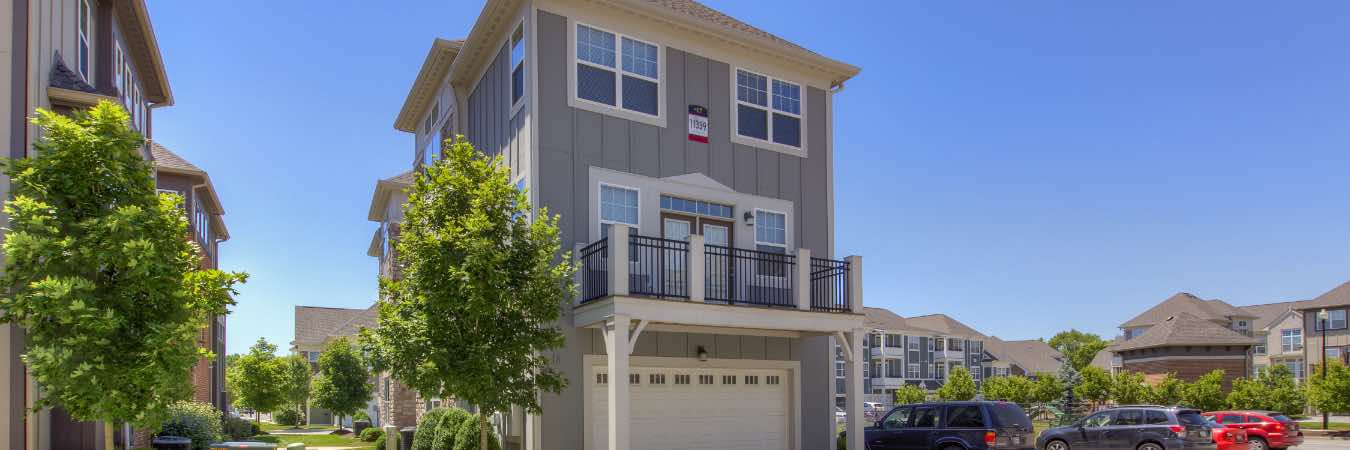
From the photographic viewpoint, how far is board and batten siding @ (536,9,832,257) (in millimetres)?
17031

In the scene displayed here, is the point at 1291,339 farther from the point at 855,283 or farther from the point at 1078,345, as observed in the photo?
the point at 855,283

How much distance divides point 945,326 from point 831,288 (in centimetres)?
6827

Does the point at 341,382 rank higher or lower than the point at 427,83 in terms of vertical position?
lower

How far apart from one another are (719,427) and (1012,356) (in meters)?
83.0

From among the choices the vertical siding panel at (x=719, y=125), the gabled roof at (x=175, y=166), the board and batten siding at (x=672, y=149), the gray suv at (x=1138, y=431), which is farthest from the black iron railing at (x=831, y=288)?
the gabled roof at (x=175, y=166)

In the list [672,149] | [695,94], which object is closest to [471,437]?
[672,149]

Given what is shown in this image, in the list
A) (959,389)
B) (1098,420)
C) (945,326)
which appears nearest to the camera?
(1098,420)

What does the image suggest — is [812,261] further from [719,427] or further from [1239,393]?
[1239,393]

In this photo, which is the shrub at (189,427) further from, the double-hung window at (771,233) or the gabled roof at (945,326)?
the gabled roof at (945,326)

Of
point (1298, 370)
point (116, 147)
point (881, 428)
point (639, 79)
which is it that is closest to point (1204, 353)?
point (1298, 370)

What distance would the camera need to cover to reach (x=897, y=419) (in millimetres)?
19344

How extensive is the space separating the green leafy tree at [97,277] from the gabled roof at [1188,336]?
170 ft

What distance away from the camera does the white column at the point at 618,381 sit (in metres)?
15.0

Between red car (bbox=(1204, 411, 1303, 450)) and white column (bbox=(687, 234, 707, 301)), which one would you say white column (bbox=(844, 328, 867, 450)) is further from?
red car (bbox=(1204, 411, 1303, 450))
